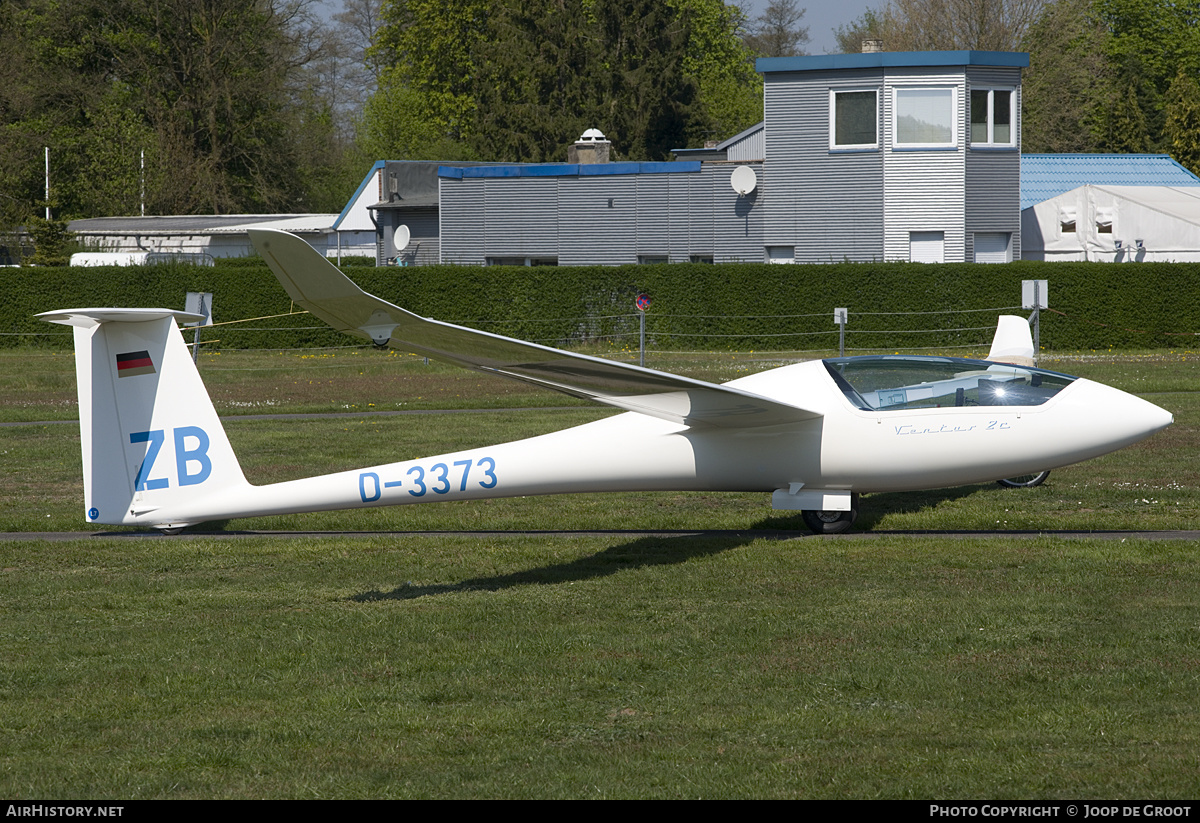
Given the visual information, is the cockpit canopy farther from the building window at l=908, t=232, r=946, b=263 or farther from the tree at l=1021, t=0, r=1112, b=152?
the tree at l=1021, t=0, r=1112, b=152

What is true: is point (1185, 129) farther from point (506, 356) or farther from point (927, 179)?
point (506, 356)

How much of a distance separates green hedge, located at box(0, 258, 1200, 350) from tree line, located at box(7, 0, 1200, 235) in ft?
92.5

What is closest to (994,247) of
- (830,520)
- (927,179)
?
(927,179)

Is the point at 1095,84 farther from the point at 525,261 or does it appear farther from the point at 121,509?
the point at 121,509

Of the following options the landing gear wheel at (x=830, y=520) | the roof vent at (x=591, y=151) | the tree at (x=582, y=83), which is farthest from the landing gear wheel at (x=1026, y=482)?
the tree at (x=582, y=83)

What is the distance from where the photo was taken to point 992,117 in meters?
39.4

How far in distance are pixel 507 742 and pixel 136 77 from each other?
69.4m

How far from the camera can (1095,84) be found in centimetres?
7212

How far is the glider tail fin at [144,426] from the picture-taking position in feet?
34.3

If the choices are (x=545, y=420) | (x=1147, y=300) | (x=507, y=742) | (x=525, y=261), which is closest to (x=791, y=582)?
(x=507, y=742)

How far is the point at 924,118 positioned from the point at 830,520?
30.6 metres

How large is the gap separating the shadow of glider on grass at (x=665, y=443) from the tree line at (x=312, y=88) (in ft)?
196
